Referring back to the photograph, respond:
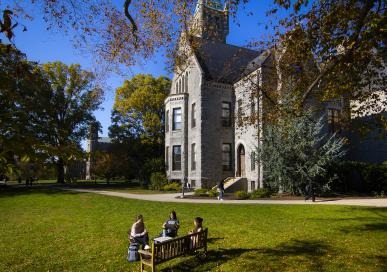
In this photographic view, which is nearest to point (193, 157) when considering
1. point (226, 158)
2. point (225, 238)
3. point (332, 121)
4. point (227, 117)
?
point (226, 158)

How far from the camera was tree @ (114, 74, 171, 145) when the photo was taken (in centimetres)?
4634

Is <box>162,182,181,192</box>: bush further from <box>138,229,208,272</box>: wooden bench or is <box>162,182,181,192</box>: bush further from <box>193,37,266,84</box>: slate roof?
<box>138,229,208,272</box>: wooden bench

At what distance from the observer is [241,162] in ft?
104

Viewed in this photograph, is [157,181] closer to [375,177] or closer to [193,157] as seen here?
[193,157]

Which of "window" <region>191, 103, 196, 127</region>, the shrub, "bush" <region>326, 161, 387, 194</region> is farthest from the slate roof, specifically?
the shrub

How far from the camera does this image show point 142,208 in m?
19.4

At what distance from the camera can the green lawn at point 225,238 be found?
364 inches

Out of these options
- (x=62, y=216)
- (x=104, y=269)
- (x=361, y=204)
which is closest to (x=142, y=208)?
(x=62, y=216)

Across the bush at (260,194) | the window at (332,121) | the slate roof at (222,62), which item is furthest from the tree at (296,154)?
the slate roof at (222,62)

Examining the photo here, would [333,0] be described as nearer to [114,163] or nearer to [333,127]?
[333,127]

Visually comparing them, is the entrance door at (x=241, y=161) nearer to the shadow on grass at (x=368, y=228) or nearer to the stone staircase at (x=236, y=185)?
the stone staircase at (x=236, y=185)

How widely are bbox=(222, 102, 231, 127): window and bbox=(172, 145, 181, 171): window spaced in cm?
527

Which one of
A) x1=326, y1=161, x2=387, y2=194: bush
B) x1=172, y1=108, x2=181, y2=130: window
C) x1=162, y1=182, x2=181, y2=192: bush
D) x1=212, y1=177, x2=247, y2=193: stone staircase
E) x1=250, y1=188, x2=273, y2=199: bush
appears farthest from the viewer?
x1=172, y1=108, x2=181, y2=130: window

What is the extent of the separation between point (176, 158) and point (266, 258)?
2597cm
